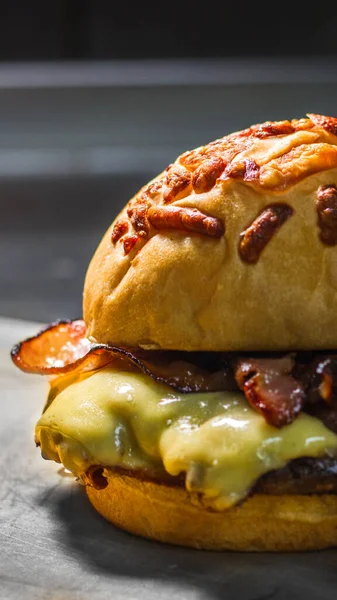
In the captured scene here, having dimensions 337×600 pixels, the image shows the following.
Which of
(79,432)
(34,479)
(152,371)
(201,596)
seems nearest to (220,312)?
(152,371)

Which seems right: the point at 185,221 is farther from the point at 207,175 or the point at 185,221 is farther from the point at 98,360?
the point at 98,360

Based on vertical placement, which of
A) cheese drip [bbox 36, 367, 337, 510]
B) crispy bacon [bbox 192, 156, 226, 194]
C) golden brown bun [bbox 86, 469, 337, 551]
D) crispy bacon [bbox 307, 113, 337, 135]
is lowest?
golden brown bun [bbox 86, 469, 337, 551]

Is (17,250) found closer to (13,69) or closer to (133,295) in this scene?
(13,69)

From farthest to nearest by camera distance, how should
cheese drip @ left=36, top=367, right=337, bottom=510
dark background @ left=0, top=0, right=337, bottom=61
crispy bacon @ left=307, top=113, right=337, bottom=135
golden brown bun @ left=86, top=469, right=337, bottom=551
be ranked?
dark background @ left=0, top=0, right=337, bottom=61
crispy bacon @ left=307, top=113, right=337, bottom=135
golden brown bun @ left=86, top=469, right=337, bottom=551
cheese drip @ left=36, top=367, right=337, bottom=510

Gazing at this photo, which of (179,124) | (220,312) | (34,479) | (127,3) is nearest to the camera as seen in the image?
(220,312)

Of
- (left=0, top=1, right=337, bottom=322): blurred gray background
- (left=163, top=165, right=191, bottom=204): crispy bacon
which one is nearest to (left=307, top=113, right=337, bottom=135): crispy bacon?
(left=163, top=165, right=191, bottom=204): crispy bacon

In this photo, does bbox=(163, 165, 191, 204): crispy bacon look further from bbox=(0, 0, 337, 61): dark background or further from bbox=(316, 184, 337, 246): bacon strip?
bbox=(0, 0, 337, 61): dark background

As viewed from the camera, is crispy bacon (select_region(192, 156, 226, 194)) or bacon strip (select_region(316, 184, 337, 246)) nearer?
bacon strip (select_region(316, 184, 337, 246))
